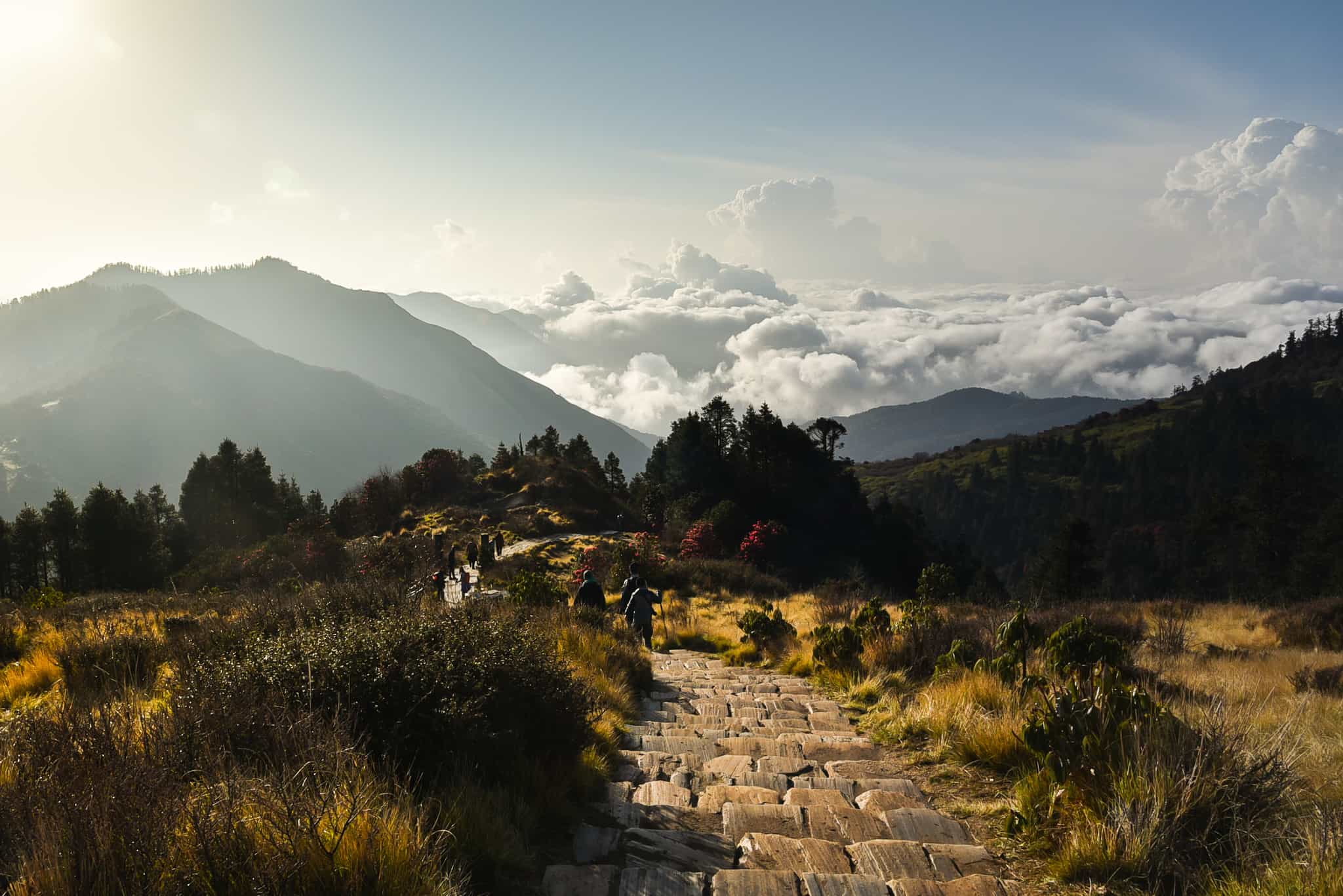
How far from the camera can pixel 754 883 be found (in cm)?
334

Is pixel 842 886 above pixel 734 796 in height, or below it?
above

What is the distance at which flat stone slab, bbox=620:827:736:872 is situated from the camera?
364 centimetres

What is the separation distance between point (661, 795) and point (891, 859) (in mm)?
1665

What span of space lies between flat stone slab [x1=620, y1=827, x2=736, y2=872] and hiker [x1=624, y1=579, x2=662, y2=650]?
392 inches

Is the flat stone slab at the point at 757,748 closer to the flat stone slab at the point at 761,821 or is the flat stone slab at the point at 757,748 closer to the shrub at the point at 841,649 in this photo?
the flat stone slab at the point at 761,821

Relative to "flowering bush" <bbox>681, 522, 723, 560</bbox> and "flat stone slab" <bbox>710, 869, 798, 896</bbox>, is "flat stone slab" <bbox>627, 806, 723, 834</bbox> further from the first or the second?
"flowering bush" <bbox>681, 522, 723, 560</bbox>

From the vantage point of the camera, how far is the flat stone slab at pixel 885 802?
4.58 metres

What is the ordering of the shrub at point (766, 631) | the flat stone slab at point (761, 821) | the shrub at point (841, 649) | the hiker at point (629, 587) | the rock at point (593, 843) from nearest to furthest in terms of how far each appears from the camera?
the rock at point (593, 843) < the flat stone slab at point (761, 821) < the shrub at point (841, 649) < the shrub at point (766, 631) < the hiker at point (629, 587)

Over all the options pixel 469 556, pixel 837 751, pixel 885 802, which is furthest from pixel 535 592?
pixel 469 556

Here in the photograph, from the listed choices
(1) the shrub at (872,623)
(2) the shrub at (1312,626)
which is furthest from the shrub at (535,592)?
(2) the shrub at (1312,626)

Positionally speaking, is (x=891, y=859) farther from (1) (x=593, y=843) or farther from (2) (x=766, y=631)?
(2) (x=766, y=631)

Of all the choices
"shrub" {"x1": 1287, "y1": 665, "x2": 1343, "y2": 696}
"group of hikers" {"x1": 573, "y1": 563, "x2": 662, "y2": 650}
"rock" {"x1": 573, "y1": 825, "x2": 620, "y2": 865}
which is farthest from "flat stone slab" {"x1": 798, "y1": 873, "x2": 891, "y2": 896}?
"group of hikers" {"x1": 573, "y1": 563, "x2": 662, "y2": 650}

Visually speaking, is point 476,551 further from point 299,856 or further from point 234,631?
point 299,856

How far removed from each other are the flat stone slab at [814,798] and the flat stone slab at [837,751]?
119 cm
